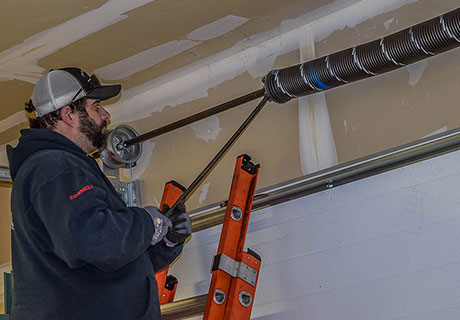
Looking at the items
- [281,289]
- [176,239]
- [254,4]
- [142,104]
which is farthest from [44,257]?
[142,104]

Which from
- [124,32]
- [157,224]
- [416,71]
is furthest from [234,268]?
[124,32]

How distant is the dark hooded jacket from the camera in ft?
5.50

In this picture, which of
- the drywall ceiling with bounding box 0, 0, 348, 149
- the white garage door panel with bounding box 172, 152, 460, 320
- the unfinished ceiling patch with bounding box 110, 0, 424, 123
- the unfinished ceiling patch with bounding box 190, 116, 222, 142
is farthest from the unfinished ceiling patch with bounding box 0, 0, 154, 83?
the white garage door panel with bounding box 172, 152, 460, 320

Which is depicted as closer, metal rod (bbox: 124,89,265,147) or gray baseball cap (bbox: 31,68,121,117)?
gray baseball cap (bbox: 31,68,121,117)

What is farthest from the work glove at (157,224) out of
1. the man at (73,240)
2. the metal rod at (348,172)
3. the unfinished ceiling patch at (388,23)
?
the unfinished ceiling patch at (388,23)

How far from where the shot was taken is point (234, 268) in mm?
2213

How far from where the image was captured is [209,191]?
2.79 meters

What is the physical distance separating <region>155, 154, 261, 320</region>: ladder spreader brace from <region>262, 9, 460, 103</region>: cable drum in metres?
0.31

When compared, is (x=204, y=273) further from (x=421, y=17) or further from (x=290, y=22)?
(x=421, y=17)

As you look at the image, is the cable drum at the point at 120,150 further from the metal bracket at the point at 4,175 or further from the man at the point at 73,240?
the man at the point at 73,240

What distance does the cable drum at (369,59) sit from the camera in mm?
1940

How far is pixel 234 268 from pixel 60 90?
2.75 ft

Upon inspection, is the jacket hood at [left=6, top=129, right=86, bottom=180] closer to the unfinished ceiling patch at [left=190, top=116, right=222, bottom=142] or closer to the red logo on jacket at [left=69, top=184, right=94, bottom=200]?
the red logo on jacket at [left=69, top=184, right=94, bottom=200]

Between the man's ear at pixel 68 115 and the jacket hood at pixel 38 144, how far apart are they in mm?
180
